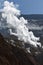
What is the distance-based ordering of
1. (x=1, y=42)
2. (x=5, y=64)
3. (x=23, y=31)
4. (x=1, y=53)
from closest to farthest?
(x=5, y=64) → (x=1, y=53) → (x=1, y=42) → (x=23, y=31)

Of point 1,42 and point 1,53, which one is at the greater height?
point 1,42

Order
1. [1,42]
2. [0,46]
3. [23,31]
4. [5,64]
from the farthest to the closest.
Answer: [23,31] → [1,42] → [0,46] → [5,64]

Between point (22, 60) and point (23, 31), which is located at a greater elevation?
point (23, 31)

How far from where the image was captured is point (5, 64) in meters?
31.4

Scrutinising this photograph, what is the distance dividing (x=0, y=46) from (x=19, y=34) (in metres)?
63.7

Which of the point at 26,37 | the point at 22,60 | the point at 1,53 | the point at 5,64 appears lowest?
the point at 5,64

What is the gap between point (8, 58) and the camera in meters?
35.7

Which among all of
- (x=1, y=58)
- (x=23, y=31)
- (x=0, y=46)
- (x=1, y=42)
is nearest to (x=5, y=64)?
(x=1, y=58)

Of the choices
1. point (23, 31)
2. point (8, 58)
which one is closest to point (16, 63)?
point (8, 58)

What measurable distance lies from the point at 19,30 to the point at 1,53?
65.7 meters

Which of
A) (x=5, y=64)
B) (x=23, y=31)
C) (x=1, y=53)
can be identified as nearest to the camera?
(x=5, y=64)

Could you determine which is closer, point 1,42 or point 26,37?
point 1,42

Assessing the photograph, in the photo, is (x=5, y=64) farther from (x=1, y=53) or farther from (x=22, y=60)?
(x=22, y=60)

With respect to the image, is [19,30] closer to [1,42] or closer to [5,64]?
[1,42]
